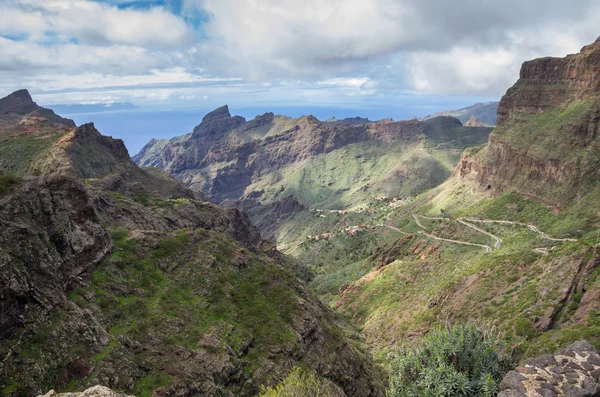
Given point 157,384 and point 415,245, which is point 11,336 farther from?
point 415,245

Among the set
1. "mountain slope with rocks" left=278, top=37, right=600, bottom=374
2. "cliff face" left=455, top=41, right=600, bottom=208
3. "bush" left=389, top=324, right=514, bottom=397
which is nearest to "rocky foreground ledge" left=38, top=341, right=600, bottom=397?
"bush" left=389, top=324, right=514, bottom=397

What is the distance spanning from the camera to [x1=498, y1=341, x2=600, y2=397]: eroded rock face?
2380 cm

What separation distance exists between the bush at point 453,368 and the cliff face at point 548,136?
279ft

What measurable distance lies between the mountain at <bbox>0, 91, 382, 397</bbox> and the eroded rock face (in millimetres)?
21794

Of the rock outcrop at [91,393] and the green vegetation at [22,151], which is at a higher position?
the green vegetation at [22,151]

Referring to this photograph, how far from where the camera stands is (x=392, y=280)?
321 feet

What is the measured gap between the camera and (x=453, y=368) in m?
30.0

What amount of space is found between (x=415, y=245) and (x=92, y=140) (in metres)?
123

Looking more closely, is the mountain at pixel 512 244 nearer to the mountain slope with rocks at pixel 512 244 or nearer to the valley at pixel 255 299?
the mountain slope with rocks at pixel 512 244

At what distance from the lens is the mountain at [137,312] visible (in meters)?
28.0

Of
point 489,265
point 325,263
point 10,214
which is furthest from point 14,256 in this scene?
point 325,263

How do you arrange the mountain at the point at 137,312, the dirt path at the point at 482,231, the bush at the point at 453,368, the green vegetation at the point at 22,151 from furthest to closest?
the green vegetation at the point at 22,151 → the dirt path at the point at 482,231 → the bush at the point at 453,368 → the mountain at the point at 137,312

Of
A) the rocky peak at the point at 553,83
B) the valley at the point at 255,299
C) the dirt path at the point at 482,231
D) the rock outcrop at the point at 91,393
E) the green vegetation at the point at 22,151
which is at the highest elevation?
the rocky peak at the point at 553,83

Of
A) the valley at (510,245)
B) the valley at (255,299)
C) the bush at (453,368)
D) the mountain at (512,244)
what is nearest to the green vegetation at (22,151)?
the valley at (255,299)
